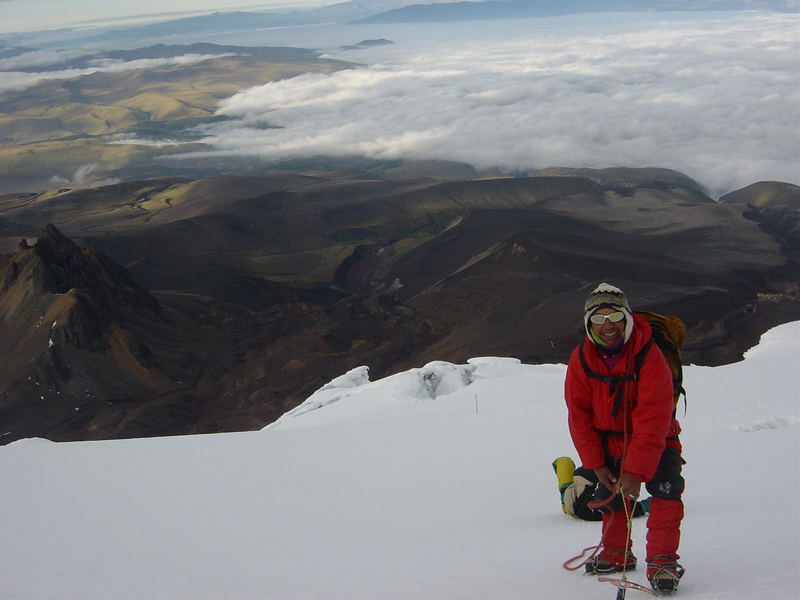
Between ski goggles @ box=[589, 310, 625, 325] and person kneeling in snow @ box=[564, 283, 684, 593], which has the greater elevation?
ski goggles @ box=[589, 310, 625, 325]

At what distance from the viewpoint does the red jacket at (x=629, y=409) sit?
430cm

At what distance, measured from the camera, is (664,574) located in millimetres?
4078

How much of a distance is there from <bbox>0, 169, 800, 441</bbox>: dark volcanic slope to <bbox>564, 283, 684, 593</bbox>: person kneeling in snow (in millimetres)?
34891

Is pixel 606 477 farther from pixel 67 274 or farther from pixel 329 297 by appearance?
pixel 329 297

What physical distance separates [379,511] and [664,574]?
3.32 meters

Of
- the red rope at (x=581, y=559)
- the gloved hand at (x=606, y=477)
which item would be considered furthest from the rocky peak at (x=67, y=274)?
the gloved hand at (x=606, y=477)

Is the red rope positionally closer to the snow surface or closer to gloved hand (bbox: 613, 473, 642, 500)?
the snow surface

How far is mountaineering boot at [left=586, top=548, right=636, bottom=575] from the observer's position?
458 centimetres

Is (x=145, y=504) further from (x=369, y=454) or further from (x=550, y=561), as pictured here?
(x=550, y=561)

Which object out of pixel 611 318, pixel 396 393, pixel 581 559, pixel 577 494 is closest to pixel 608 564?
pixel 581 559

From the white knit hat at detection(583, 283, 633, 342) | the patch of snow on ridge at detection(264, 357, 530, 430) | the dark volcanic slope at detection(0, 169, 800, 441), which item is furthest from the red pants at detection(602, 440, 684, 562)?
the dark volcanic slope at detection(0, 169, 800, 441)

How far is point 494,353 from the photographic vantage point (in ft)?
137

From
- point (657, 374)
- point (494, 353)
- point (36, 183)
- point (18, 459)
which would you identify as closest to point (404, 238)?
point (494, 353)

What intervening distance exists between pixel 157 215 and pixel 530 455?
351 feet
